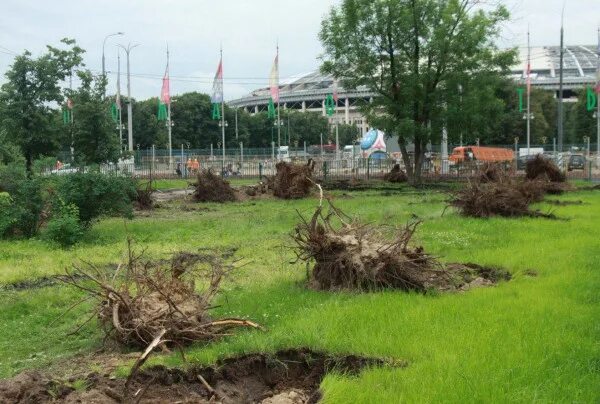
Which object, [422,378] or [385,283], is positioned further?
[385,283]

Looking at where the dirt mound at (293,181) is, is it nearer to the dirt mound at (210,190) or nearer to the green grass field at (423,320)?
the dirt mound at (210,190)

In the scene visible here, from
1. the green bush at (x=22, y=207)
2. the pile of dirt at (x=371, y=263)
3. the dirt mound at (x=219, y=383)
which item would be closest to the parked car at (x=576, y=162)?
the green bush at (x=22, y=207)

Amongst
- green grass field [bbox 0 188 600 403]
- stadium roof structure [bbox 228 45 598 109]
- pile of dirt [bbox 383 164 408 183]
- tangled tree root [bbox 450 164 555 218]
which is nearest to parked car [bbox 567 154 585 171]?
pile of dirt [bbox 383 164 408 183]

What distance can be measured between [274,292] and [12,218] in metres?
10.6

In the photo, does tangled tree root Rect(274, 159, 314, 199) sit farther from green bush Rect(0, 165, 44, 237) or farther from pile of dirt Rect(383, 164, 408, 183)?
green bush Rect(0, 165, 44, 237)

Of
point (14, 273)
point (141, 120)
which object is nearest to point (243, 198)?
point (14, 273)

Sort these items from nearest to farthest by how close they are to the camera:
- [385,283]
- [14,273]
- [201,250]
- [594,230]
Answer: [385,283] < [14,273] < [201,250] < [594,230]

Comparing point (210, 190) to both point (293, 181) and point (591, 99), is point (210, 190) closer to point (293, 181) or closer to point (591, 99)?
point (293, 181)

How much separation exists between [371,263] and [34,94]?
83.3 feet

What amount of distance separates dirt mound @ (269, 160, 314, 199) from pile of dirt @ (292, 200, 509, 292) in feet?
65.6

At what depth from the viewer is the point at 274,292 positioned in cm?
1014

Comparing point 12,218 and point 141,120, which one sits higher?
point 141,120

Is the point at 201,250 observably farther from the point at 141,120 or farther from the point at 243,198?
the point at 141,120

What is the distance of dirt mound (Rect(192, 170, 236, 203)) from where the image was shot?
30.3 meters
